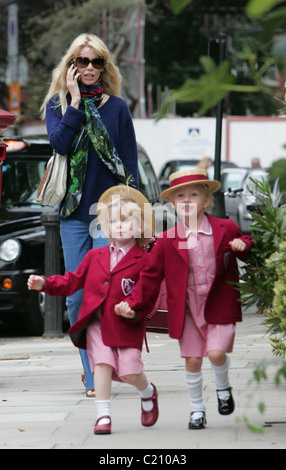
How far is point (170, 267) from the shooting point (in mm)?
4848

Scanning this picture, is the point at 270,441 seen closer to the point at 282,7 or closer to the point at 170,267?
the point at 170,267

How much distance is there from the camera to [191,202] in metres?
4.93

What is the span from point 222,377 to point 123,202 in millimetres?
965

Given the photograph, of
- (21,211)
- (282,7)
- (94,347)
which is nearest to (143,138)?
(21,211)

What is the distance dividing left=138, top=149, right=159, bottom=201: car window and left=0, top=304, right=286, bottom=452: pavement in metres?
2.80

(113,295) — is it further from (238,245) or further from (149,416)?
(238,245)

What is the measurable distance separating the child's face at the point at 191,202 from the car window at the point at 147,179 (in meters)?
5.69

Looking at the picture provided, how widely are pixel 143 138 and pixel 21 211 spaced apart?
2555cm

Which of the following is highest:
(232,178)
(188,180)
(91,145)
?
(91,145)

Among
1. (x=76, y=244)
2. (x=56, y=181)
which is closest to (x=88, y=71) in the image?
(x=56, y=181)

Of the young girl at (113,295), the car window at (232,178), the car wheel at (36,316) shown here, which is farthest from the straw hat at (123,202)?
the car window at (232,178)

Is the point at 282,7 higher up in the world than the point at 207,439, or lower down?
higher up

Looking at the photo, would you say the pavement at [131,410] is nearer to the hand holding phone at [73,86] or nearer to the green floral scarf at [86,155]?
the green floral scarf at [86,155]

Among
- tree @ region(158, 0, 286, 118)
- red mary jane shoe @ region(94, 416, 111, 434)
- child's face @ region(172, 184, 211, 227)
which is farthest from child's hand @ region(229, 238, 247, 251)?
tree @ region(158, 0, 286, 118)
